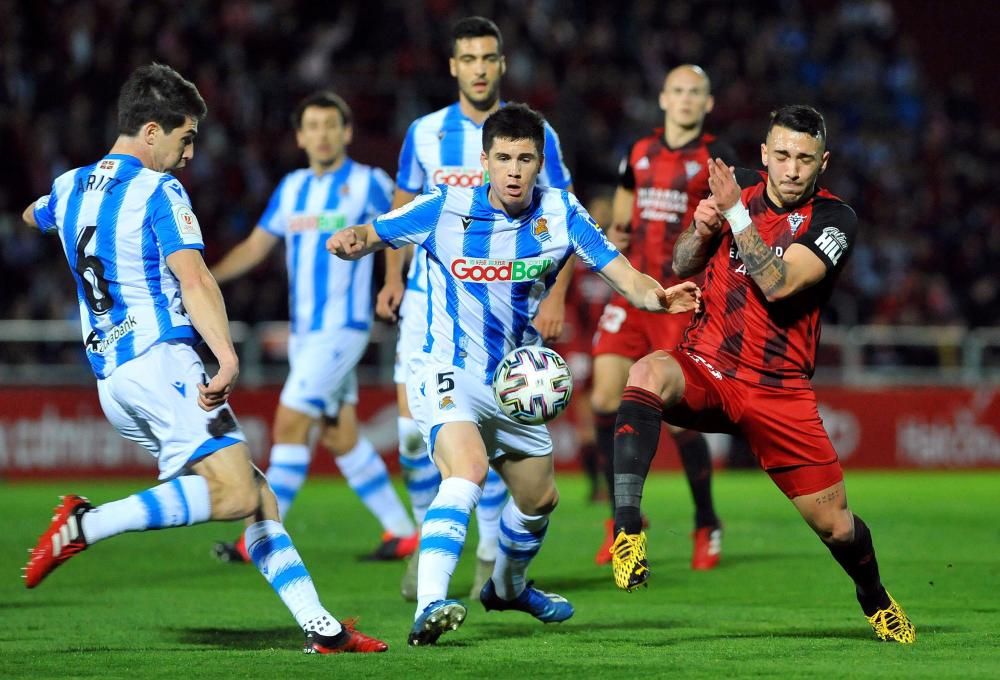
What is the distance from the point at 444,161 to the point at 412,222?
2.00 m

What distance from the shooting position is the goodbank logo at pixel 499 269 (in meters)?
6.18

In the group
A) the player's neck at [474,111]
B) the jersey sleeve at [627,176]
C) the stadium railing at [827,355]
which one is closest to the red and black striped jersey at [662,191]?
the jersey sleeve at [627,176]

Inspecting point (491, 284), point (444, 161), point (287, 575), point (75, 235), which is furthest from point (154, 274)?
point (444, 161)

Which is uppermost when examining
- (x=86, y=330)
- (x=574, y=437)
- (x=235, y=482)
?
(x=86, y=330)

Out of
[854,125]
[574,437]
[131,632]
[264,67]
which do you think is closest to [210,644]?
[131,632]

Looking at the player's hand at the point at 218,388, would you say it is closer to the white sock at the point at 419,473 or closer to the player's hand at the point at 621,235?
the white sock at the point at 419,473

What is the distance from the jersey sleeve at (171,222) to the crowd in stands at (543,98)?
10129 mm

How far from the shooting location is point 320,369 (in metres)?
9.58

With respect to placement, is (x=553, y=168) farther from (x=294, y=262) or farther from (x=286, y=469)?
(x=286, y=469)

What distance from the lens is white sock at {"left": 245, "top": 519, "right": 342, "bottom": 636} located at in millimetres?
5668

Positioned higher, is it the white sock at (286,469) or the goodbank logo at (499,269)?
Answer: the goodbank logo at (499,269)

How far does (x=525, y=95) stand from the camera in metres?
19.9

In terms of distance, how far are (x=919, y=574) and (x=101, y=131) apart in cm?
1179

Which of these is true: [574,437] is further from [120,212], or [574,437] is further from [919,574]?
[120,212]
